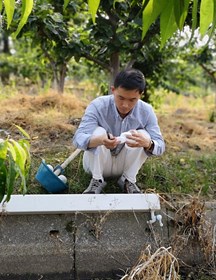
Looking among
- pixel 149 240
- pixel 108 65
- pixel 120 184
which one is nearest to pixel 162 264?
pixel 149 240

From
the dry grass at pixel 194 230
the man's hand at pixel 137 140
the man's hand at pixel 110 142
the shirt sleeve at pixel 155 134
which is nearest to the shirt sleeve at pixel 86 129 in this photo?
the man's hand at pixel 110 142

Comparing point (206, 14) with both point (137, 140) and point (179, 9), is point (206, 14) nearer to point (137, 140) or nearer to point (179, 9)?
point (179, 9)

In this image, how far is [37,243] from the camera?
2391mm

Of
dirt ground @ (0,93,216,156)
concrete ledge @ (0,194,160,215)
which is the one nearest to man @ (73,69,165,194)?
concrete ledge @ (0,194,160,215)

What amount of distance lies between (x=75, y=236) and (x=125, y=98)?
2.80 ft

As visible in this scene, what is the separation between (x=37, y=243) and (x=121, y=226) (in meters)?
0.50

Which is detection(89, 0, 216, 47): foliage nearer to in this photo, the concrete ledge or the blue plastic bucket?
the concrete ledge

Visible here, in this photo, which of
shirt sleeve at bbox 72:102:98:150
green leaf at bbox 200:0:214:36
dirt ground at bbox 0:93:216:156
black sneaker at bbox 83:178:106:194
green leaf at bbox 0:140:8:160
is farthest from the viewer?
dirt ground at bbox 0:93:216:156

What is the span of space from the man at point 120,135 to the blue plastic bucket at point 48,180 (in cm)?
20

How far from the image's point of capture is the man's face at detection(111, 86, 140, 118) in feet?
7.97

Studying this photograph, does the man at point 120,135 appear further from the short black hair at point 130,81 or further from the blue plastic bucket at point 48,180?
the blue plastic bucket at point 48,180

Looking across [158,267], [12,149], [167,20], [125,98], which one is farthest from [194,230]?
[167,20]

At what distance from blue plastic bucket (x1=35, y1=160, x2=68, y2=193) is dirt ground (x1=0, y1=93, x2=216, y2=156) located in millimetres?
605

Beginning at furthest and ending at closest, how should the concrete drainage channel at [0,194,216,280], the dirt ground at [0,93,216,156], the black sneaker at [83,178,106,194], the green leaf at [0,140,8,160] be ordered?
1. the dirt ground at [0,93,216,156]
2. the black sneaker at [83,178,106,194]
3. the concrete drainage channel at [0,194,216,280]
4. the green leaf at [0,140,8,160]
